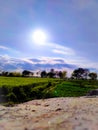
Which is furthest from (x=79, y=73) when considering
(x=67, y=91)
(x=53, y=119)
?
(x=53, y=119)

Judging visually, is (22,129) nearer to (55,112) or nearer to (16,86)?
(55,112)

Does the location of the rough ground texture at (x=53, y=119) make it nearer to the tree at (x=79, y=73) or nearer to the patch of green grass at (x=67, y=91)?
the patch of green grass at (x=67, y=91)

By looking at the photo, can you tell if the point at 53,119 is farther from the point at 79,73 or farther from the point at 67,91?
the point at 79,73

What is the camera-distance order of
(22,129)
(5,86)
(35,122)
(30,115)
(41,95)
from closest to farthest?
(22,129) < (35,122) < (30,115) < (5,86) < (41,95)

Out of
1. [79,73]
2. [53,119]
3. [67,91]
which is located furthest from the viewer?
[79,73]

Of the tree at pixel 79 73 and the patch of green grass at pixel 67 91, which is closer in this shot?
the patch of green grass at pixel 67 91

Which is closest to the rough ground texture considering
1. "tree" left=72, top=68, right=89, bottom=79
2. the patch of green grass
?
the patch of green grass

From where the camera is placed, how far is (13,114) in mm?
15266

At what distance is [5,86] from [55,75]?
384ft

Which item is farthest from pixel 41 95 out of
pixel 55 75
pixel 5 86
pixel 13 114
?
pixel 55 75

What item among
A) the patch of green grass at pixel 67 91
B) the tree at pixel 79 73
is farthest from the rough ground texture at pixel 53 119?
the tree at pixel 79 73

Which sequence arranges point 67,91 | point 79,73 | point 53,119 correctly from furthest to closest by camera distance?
point 79,73 → point 67,91 → point 53,119

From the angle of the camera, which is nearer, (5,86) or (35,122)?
(35,122)

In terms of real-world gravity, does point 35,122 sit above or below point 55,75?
below
